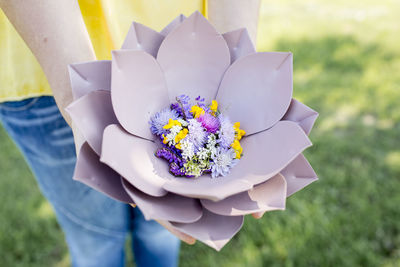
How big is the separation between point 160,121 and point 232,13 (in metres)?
0.32

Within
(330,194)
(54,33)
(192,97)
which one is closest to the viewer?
(54,33)

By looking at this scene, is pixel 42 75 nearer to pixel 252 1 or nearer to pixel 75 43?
pixel 75 43

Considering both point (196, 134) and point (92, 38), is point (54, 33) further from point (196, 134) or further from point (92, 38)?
point (196, 134)

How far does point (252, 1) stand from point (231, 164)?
1.31 ft

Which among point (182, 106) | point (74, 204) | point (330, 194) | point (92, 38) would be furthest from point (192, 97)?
point (330, 194)

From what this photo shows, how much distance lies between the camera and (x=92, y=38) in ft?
2.78

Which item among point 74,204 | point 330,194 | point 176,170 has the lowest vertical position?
point 330,194

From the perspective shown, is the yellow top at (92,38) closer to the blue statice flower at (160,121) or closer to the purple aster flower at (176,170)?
the blue statice flower at (160,121)

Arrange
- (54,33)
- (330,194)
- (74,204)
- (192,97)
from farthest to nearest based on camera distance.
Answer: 1. (330,194)
2. (74,204)
3. (192,97)
4. (54,33)

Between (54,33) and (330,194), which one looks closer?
(54,33)

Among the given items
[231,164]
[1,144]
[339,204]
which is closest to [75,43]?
[231,164]

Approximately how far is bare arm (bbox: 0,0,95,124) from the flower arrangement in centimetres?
18

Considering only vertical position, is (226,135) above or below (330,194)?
above

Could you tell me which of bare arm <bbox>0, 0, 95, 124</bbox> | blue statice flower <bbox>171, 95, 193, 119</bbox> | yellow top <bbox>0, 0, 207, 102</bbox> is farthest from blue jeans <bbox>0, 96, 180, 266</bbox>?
blue statice flower <bbox>171, 95, 193, 119</bbox>
